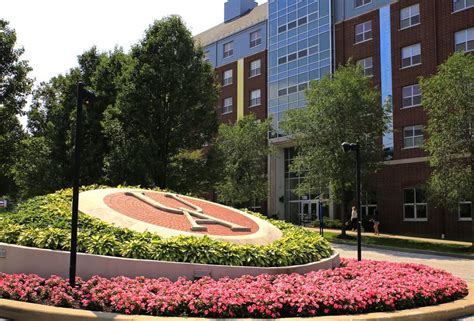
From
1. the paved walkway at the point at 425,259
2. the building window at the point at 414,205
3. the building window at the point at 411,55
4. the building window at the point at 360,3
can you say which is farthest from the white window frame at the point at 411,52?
the paved walkway at the point at 425,259

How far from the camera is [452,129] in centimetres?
2359

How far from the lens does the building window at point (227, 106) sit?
5075 centimetres

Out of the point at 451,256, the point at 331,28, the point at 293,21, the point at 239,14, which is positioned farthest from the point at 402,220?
the point at 239,14

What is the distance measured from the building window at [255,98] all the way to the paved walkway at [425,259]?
85.7 feet

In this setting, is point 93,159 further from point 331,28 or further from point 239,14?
point 239,14

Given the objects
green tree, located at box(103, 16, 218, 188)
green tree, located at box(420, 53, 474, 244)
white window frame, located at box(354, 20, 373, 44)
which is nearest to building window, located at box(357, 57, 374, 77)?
white window frame, located at box(354, 20, 373, 44)

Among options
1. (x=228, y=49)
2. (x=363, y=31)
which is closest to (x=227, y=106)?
(x=228, y=49)

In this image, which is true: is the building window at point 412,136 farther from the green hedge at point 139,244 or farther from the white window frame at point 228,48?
the green hedge at point 139,244

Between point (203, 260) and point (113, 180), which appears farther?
point (113, 180)

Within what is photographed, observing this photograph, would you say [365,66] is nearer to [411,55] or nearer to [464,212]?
[411,55]

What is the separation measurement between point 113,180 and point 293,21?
2597 cm

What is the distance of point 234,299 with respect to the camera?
7.13 metres

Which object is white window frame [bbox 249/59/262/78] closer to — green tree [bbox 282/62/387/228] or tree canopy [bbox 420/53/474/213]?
green tree [bbox 282/62/387/228]

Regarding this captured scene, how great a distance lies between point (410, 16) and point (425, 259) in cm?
2094
